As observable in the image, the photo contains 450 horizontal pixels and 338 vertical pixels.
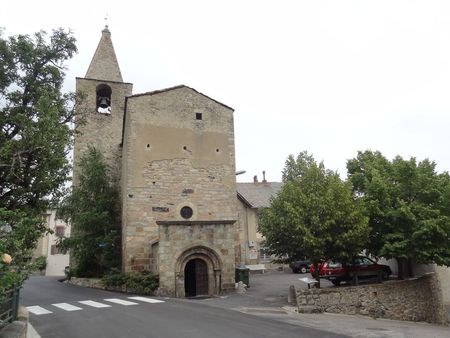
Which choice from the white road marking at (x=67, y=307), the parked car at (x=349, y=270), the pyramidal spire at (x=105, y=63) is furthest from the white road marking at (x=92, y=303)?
the pyramidal spire at (x=105, y=63)

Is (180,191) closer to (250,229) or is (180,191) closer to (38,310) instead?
(38,310)

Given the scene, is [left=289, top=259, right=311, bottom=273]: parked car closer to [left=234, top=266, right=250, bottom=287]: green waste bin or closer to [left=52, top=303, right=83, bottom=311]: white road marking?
[left=234, top=266, right=250, bottom=287]: green waste bin

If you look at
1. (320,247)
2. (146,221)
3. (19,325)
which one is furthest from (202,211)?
(19,325)

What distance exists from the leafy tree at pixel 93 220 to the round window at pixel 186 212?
4210mm

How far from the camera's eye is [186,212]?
2084 cm

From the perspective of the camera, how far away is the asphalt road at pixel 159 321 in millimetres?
9234

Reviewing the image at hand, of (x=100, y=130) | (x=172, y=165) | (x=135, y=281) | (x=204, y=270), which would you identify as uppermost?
(x=100, y=130)

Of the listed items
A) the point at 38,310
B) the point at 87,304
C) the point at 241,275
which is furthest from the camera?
the point at 241,275

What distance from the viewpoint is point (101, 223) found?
22.1 metres

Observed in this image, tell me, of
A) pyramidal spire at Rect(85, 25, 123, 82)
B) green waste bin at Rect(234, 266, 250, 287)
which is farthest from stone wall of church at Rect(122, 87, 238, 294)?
pyramidal spire at Rect(85, 25, 123, 82)

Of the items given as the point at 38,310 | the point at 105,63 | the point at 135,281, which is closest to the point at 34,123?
the point at 38,310

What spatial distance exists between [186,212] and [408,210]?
1067 centimetres

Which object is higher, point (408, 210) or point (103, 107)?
point (103, 107)

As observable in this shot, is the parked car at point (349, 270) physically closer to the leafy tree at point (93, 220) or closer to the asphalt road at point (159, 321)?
the asphalt road at point (159, 321)
